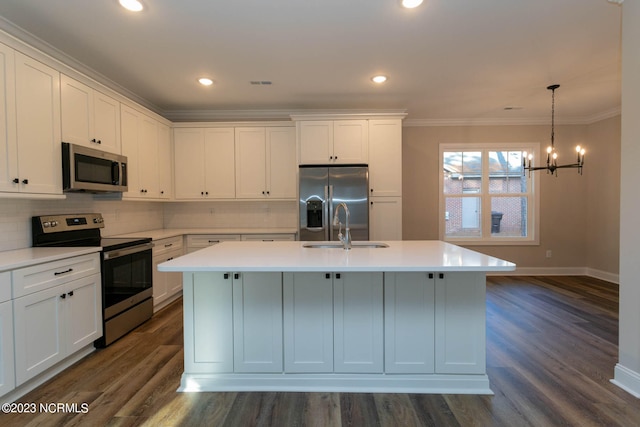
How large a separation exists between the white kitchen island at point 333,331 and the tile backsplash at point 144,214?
1.62 meters

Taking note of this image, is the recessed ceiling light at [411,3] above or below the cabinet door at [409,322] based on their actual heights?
above

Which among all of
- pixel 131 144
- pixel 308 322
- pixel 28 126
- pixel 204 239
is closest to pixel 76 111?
pixel 28 126

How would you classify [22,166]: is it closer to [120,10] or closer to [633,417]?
[120,10]

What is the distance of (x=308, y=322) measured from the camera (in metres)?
2.08

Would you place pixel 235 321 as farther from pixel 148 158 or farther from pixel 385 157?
pixel 385 157

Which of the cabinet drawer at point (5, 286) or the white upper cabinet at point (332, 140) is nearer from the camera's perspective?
the cabinet drawer at point (5, 286)

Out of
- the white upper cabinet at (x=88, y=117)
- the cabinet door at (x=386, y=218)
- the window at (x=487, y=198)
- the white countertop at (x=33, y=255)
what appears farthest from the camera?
the window at (x=487, y=198)

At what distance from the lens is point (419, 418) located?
1.81m

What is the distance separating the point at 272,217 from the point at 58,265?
9.18 ft

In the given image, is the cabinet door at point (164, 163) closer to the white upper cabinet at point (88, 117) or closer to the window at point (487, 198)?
the white upper cabinet at point (88, 117)

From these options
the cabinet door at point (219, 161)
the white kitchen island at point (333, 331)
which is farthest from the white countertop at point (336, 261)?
the cabinet door at point (219, 161)

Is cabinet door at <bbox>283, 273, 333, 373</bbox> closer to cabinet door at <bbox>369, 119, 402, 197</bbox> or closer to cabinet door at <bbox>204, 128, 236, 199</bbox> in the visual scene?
cabinet door at <bbox>369, 119, 402, 197</bbox>

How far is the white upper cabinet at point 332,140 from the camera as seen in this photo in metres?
4.21

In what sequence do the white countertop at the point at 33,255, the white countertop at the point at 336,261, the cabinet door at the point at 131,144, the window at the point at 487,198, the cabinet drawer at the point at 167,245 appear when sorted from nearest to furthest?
the white countertop at the point at 336,261 < the white countertop at the point at 33,255 < the cabinet door at the point at 131,144 < the cabinet drawer at the point at 167,245 < the window at the point at 487,198
